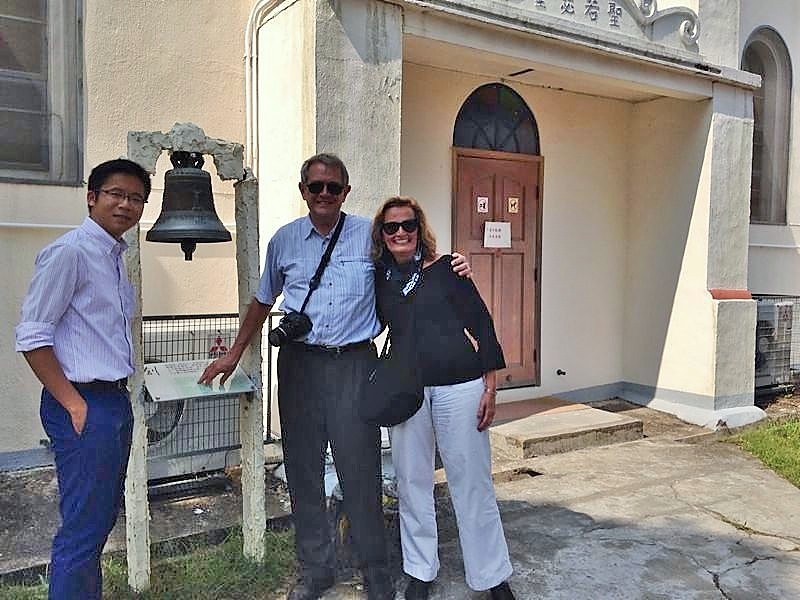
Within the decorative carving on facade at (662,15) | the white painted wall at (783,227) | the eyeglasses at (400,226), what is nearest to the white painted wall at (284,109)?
the eyeglasses at (400,226)

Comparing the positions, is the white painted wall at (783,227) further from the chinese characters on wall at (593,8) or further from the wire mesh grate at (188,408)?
the wire mesh grate at (188,408)

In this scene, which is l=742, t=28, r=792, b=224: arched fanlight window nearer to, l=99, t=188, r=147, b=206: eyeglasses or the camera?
the camera

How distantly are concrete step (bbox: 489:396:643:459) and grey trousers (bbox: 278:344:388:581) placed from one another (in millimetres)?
2699

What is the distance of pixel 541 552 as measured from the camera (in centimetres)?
401

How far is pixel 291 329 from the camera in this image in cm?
315

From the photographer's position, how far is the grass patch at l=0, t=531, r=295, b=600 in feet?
10.8

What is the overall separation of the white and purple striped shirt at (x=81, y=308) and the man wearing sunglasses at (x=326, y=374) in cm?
77

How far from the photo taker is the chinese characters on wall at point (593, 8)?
5.64 metres

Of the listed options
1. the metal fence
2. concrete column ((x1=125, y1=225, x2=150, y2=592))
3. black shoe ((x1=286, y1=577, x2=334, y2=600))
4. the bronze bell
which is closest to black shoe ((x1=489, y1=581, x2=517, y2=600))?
black shoe ((x1=286, y1=577, x2=334, y2=600))

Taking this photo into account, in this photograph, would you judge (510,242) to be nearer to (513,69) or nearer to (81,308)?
(513,69)

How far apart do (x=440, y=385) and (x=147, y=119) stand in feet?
10.5

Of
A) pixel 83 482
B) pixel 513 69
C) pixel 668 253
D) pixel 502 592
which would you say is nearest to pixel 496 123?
pixel 513 69

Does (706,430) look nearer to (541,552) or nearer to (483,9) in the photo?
(541,552)

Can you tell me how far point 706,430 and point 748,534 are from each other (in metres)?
2.40
